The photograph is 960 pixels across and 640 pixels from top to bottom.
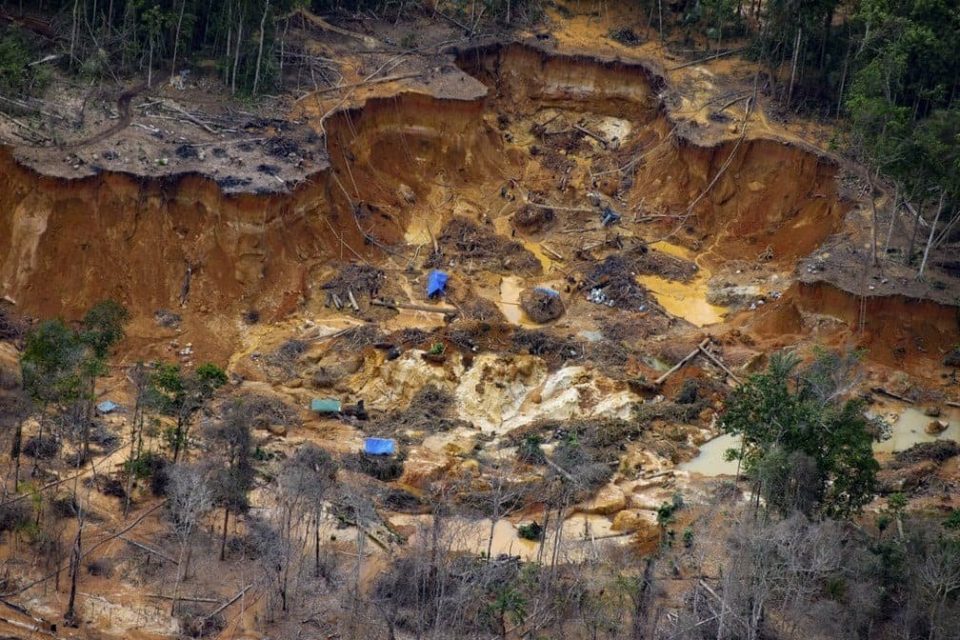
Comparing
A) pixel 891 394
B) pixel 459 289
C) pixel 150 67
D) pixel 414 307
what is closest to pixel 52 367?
pixel 414 307

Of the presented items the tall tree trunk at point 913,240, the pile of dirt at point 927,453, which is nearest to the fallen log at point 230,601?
the pile of dirt at point 927,453

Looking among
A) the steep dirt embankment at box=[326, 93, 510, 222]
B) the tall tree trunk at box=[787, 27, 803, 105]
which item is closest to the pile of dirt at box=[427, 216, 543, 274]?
the steep dirt embankment at box=[326, 93, 510, 222]

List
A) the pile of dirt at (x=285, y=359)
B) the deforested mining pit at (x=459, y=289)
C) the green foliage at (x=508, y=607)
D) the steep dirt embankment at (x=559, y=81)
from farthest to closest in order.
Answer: the steep dirt embankment at (x=559, y=81)
the pile of dirt at (x=285, y=359)
the deforested mining pit at (x=459, y=289)
the green foliage at (x=508, y=607)

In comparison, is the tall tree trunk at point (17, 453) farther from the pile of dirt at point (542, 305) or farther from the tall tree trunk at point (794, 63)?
the tall tree trunk at point (794, 63)

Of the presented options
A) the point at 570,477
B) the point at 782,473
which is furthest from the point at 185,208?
the point at 782,473

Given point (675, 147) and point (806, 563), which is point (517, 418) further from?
point (675, 147)
